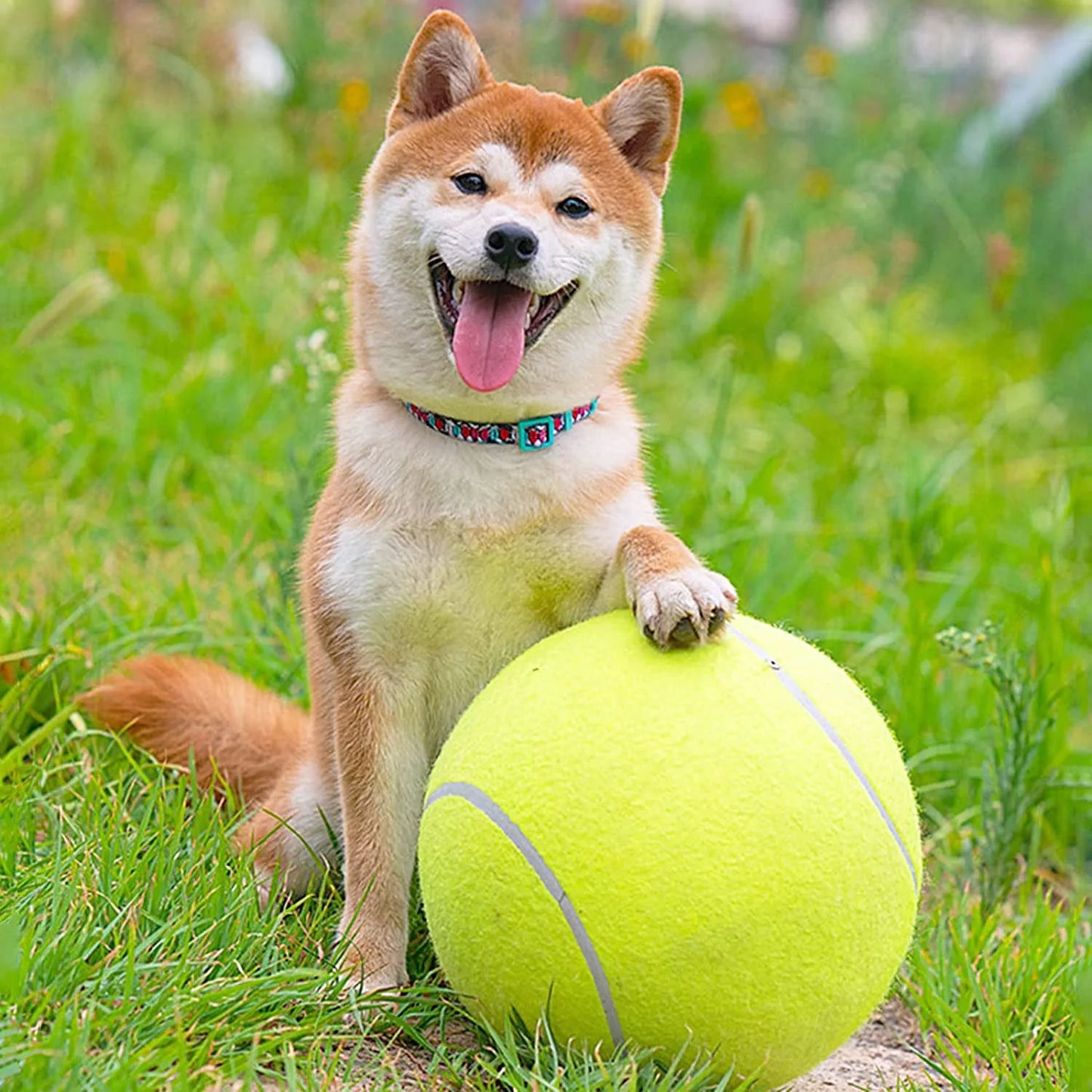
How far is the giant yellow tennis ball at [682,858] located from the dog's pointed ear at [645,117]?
104 cm

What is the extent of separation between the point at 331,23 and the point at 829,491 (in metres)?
3.03

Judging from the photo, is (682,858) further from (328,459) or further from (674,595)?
(328,459)

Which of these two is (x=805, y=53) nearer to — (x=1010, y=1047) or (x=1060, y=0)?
(x=1010, y=1047)

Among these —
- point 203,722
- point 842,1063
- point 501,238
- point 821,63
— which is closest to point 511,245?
point 501,238

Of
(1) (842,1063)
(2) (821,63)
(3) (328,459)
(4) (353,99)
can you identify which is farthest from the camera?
(2) (821,63)

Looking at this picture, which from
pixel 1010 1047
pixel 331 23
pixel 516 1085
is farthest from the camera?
pixel 331 23

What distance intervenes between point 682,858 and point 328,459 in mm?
2336

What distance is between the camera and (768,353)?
5.62 m

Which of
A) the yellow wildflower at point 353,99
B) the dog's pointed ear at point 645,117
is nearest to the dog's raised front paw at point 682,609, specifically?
the dog's pointed ear at point 645,117

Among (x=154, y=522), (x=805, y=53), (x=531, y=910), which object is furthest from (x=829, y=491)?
(x=805, y=53)

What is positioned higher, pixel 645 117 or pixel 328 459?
pixel 645 117

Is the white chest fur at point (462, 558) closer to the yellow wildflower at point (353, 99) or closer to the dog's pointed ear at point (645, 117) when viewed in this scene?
the dog's pointed ear at point (645, 117)

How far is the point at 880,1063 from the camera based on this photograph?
2.53 metres

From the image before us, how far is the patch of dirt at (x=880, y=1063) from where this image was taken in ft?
7.86
